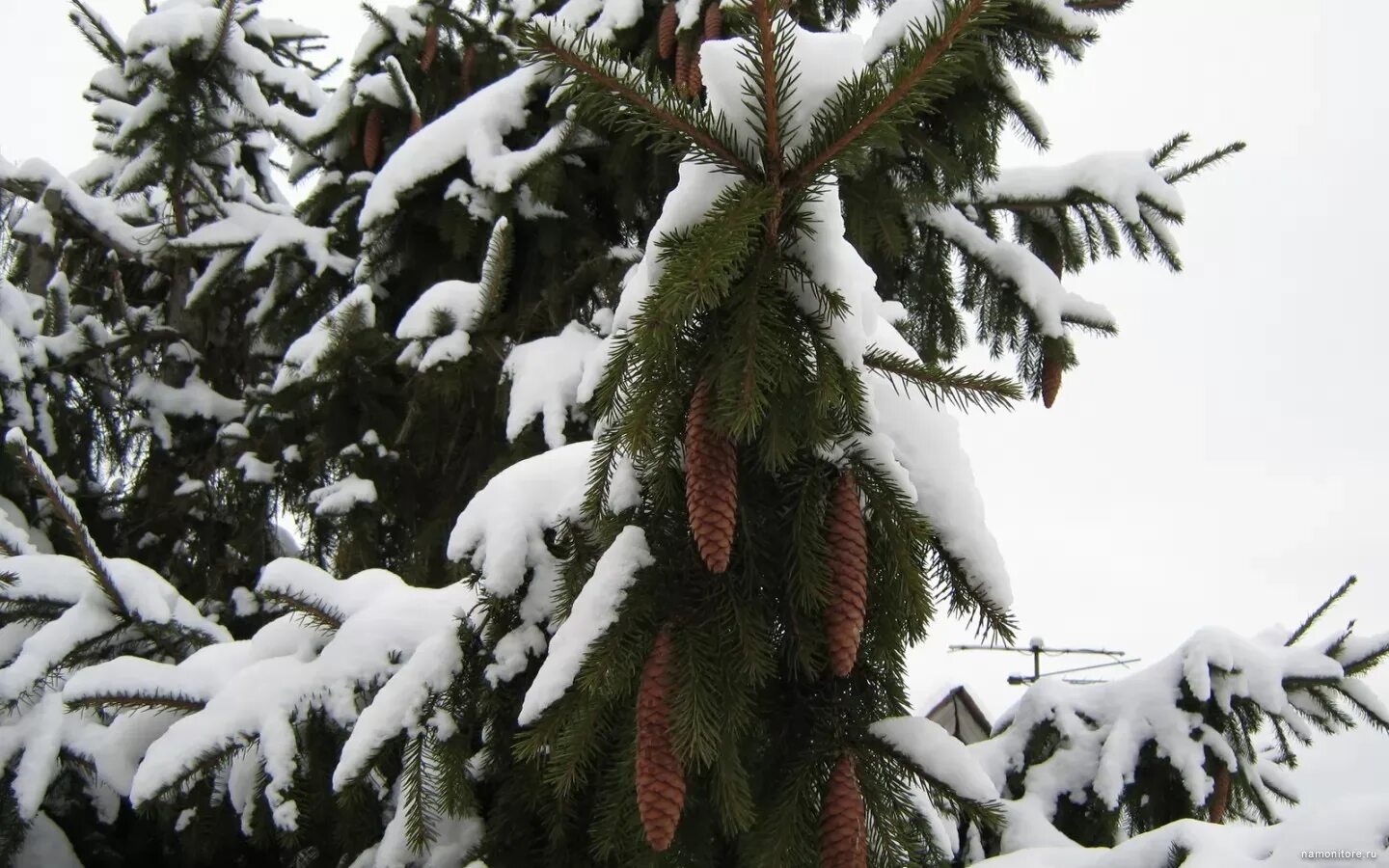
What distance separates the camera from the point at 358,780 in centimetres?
164

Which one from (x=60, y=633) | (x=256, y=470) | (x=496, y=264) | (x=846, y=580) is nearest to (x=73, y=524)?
(x=60, y=633)

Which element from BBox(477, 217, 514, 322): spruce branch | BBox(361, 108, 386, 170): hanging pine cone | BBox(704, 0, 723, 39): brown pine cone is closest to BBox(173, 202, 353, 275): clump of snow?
BBox(361, 108, 386, 170): hanging pine cone

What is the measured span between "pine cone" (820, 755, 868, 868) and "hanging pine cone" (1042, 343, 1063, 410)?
261 cm

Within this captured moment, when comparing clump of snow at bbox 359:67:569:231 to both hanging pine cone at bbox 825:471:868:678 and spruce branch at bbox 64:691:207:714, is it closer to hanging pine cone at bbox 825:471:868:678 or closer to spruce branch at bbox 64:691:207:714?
spruce branch at bbox 64:691:207:714

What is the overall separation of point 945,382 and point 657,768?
0.63 meters

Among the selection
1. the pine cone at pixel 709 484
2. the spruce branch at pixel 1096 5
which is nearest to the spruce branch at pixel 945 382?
the pine cone at pixel 709 484

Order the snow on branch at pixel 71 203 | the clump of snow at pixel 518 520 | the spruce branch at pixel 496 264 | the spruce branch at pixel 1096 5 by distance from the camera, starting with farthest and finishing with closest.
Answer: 1. the snow on branch at pixel 71 203
2. the spruce branch at pixel 1096 5
3. the spruce branch at pixel 496 264
4. the clump of snow at pixel 518 520

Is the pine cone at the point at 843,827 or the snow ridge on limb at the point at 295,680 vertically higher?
the snow ridge on limb at the point at 295,680

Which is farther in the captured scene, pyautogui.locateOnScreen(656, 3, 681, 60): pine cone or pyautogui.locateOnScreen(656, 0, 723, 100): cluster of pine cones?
pyautogui.locateOnScreen(656, 3, 681, 60): pine cone

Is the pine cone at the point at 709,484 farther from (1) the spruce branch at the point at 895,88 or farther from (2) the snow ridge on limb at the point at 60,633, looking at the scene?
(2) the snow ridge on limb at the point at 60,633

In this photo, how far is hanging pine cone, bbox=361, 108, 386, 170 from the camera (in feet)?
13.3

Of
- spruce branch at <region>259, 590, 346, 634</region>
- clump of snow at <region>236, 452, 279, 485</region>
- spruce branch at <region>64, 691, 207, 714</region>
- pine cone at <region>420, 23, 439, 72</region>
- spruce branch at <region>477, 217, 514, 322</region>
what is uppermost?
pine cone at <region>420, 23, 439, 72</region>

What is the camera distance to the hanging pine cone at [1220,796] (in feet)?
9.81

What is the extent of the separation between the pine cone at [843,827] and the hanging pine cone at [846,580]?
0.17 m
